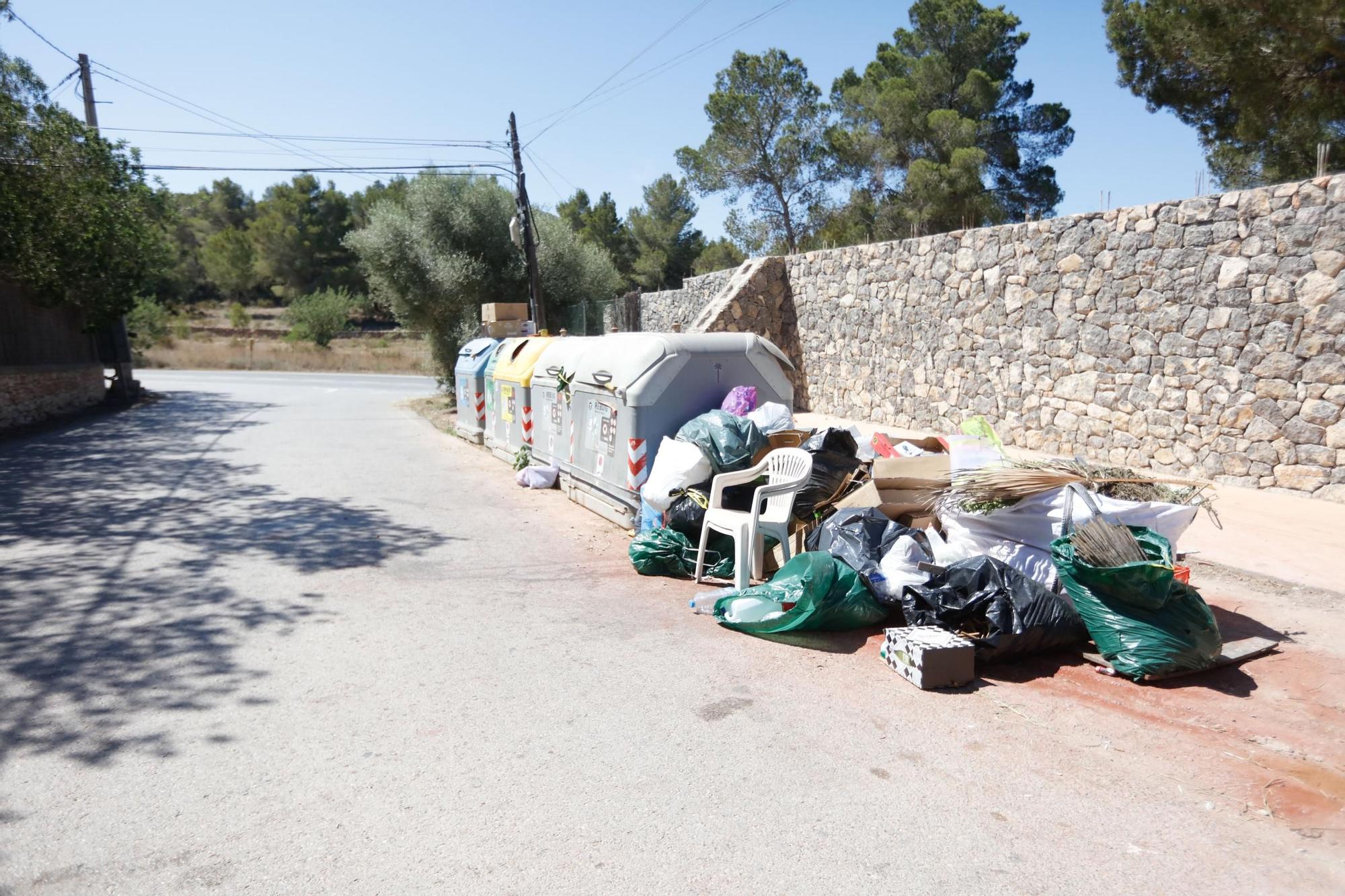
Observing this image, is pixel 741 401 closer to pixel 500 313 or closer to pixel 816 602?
pixel 816 602

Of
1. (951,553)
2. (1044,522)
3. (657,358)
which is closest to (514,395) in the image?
(657,358)

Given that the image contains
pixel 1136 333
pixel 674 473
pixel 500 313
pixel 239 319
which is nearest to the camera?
pixel 674 473

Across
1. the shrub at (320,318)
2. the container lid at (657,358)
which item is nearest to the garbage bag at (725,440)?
the container lid at (657,358)

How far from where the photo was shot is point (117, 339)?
65.2ft

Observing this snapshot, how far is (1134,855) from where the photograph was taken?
2912mm

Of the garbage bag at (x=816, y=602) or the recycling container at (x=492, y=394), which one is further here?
the recycling container at (x=492, y=394)

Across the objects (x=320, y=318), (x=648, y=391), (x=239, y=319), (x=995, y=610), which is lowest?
(x=995, y=610)

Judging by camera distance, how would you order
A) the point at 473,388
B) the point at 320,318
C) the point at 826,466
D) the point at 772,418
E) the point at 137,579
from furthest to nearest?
the point at 320,318 → the point at 473,388 → the point at 772,418 → the point at 826,466 → the point at 137,579

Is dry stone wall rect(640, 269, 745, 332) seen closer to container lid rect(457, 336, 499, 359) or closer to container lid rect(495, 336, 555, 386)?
container lid rect(457, 336, 499, 359)

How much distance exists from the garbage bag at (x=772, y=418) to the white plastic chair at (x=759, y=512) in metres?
0.80

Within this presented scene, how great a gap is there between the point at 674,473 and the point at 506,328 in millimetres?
9414

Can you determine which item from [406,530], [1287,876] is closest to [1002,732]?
[1287,876]

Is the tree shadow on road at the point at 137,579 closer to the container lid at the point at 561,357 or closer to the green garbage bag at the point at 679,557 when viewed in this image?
the green garbage bag at the point at 679,557

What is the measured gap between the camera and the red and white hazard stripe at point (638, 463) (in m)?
7.69
